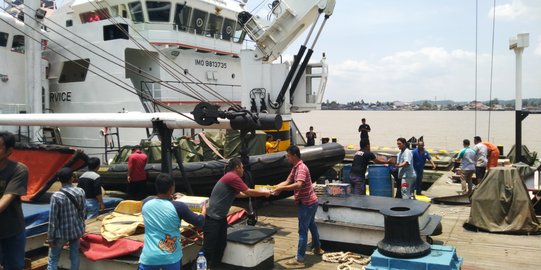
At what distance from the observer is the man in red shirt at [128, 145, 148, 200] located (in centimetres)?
866

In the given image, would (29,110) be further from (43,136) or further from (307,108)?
(307,108)

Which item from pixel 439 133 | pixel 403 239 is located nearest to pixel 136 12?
pixel 403 239

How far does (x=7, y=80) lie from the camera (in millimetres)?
14867

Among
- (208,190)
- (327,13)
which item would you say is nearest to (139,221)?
(208,190)

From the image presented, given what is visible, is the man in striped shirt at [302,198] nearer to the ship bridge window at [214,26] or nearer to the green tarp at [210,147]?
the green tarp at [210,147]

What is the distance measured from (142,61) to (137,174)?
7.65 meters

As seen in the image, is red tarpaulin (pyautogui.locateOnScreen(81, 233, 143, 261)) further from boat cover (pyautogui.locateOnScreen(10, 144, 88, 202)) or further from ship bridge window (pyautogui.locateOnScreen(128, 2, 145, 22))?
ship bridge window (pyautogui.locateOnScreen(128, 2, 145, 22))

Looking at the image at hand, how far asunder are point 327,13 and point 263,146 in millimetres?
3764

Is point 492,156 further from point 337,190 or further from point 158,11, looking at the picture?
point 158,11

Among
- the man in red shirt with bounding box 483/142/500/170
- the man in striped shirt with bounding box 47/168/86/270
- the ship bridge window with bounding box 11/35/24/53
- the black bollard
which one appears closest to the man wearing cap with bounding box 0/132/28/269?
the man in striped shirt with bounding box 47/168/86/270

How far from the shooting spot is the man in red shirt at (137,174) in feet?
28.4

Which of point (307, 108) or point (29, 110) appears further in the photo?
point (29, 110)

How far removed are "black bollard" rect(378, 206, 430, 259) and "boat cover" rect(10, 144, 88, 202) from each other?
15.7 ft

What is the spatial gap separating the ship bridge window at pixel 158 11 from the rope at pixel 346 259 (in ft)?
35.4
